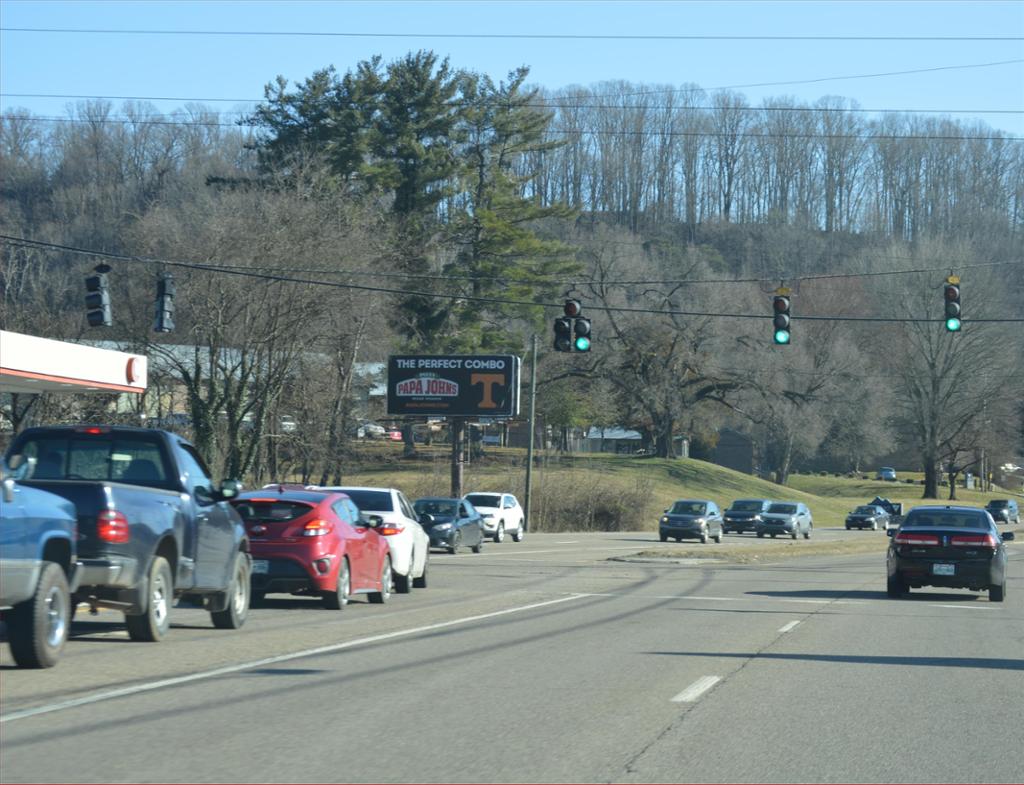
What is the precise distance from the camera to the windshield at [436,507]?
Answer: 3791 centimetres

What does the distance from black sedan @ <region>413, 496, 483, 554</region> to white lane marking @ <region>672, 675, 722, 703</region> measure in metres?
24.6

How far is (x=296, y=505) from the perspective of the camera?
18078 mm

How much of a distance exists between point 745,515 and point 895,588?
35.6 metres

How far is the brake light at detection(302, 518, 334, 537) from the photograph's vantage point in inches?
704

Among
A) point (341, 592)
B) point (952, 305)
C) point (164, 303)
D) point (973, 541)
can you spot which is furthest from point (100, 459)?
point (952, 305)

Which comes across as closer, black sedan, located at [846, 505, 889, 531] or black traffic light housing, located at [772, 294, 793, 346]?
black traffic light housing, located at [772, 294, 793, 346]

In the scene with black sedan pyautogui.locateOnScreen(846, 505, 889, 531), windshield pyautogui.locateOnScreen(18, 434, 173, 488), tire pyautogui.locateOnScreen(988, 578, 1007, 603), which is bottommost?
black sedan pyautogui.locateOnScreen(846, 505, 889, 531)

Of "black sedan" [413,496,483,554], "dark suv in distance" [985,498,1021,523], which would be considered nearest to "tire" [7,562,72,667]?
"black sedan" [413,496,483,554]

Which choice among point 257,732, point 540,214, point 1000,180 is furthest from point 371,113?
point 1000,180

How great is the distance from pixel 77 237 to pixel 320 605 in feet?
222

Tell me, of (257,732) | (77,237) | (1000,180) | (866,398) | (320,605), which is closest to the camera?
(257,732)

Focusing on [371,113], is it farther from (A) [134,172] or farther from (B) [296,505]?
(B) [296,505]

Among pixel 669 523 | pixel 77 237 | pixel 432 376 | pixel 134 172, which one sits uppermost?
pixel 134 172

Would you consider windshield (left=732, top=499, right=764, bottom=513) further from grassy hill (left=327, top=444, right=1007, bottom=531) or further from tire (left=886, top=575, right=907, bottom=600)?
tire (left=886, top=575, right=907, bottom=600)
